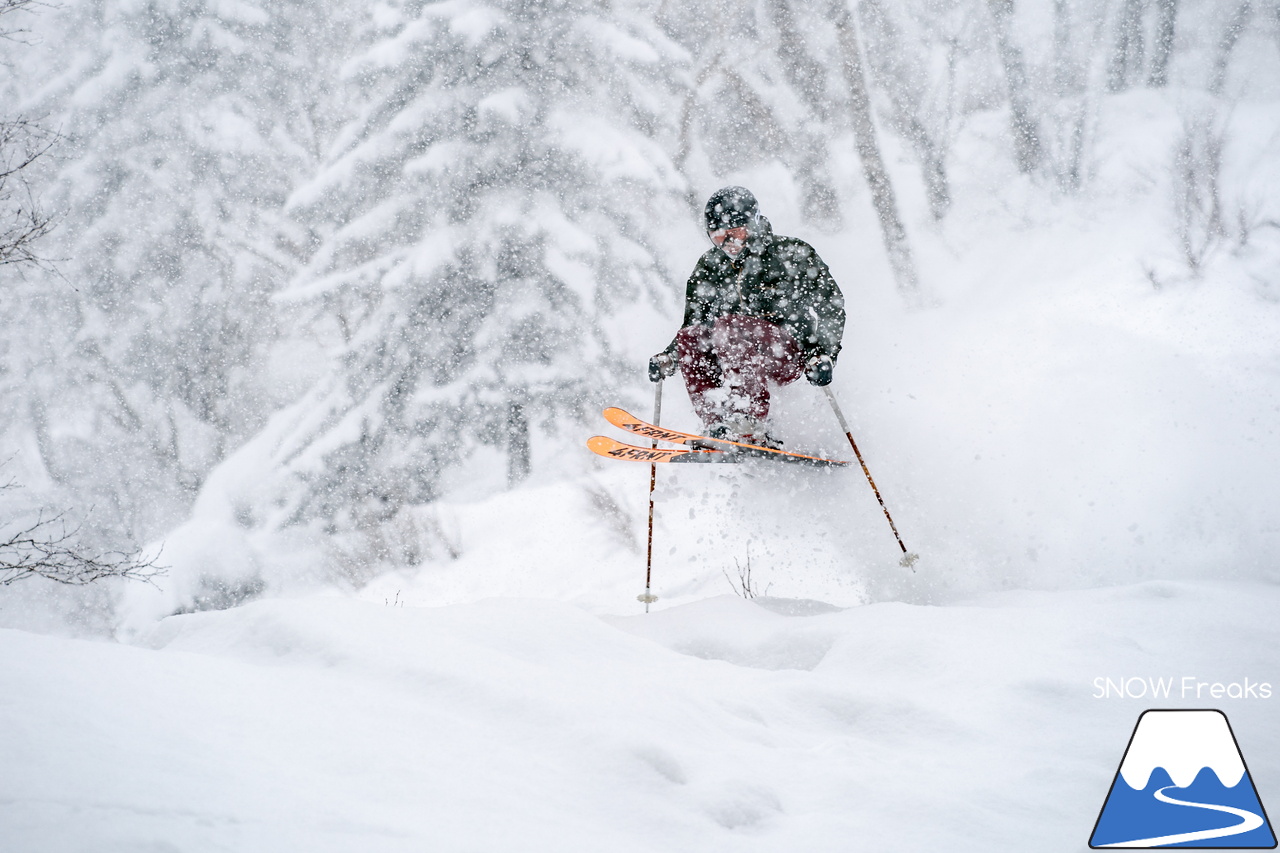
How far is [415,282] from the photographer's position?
35.8ft

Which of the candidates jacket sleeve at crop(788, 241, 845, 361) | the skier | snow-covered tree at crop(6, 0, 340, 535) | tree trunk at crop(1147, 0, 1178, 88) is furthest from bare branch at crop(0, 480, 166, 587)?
tree trunk at crop(1147, 0, 1178, 88)

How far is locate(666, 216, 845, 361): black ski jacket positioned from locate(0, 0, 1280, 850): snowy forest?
3.01 feet

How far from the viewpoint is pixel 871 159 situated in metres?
11.8

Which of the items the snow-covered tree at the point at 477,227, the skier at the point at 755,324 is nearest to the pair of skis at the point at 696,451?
the skier at the point at 755,324

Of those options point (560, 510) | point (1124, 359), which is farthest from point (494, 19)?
point (1124, 359)

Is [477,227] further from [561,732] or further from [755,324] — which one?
[561,732]

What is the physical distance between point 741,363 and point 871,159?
308 inches

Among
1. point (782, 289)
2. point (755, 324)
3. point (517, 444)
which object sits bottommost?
point (517, 444)

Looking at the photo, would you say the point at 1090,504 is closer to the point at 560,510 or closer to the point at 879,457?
the point at 879,457

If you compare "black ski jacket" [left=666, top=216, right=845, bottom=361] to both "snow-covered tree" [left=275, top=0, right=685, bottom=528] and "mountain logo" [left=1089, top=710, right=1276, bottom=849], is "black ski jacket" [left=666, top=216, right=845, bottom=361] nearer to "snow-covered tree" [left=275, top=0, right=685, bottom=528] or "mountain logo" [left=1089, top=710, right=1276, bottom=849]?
"mountain logo" [left=1089, top=710, right=1276, bottom=849]

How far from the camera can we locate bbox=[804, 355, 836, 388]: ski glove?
517cm

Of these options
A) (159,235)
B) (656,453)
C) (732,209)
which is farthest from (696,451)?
(159,235)

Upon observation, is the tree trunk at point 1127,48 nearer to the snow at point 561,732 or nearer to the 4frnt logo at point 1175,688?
the snow at point 561,732

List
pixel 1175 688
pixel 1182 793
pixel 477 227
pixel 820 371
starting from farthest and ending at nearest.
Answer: pixel 477 227 < pixel 820 371 < pixel 1175 688 < pixel 1182 793
